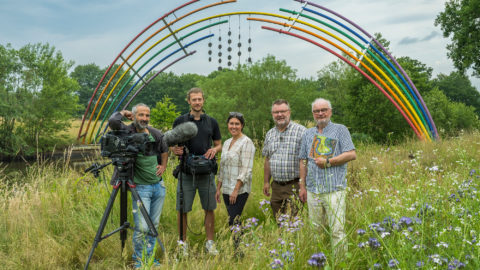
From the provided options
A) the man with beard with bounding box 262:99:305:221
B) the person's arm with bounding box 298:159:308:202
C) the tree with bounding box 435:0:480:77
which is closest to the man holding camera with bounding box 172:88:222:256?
the man with beard with bounding box 262:99:305:221

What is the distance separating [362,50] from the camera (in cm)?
1181

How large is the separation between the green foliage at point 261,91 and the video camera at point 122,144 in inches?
1098

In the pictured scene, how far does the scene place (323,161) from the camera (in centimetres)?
272

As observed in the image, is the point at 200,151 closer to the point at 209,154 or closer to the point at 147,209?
the point at 209,154

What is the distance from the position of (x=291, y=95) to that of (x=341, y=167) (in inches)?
1185

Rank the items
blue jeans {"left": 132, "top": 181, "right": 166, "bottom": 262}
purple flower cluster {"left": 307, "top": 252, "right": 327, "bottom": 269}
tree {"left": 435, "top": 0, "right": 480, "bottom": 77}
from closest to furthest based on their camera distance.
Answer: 1. purple flower cluster {"left": 307, "top": 252, "right": 327, "bottom": 269}
2. blue jeans {"left": 132, "top": 181, "right": 166, "bottom": 262}
3. tree {"left": 435, "top": 0, "right": 480, "bottom": 77}

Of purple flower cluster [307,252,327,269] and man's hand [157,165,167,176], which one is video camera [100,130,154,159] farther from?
purple flower cluster [307,252,327,269]

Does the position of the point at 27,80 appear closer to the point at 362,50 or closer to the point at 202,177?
the point at 362,50

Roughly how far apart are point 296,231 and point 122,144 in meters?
1.72

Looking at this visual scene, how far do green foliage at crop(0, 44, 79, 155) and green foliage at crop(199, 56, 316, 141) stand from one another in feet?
47.0

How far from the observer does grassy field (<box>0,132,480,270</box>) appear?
194 centimetres

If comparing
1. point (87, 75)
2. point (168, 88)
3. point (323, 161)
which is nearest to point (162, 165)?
point (323, 161)

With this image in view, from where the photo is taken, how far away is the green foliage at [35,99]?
84.0ft

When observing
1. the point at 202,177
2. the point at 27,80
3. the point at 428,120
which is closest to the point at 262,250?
the point at 202,177
